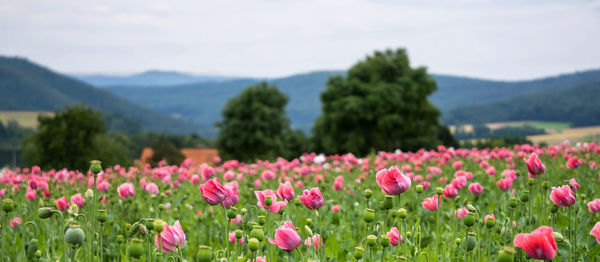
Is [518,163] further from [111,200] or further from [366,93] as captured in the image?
[366,93]

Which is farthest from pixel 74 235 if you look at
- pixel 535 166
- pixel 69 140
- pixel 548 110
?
pixel 548 110

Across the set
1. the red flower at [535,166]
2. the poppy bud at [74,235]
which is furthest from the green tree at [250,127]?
the poppy bud at [74,235]

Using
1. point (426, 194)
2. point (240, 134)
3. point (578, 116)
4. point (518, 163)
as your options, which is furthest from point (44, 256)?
point (578, 116)


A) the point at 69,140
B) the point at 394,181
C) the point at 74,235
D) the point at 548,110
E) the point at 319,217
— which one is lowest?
the point at 69,140

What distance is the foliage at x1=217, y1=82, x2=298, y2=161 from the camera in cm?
4409

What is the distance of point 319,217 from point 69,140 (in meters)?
45.6

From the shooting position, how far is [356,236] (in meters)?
5.07

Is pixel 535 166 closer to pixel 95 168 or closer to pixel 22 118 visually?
pixel 95 168

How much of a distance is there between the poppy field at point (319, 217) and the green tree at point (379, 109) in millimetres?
25870

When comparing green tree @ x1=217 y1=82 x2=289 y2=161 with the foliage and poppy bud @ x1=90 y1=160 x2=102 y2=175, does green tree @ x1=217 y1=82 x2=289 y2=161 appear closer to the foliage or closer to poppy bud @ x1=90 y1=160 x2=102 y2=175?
the foliage

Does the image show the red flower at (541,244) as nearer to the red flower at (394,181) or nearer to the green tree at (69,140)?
the red flower at (394,181)

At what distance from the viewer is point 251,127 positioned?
4441cm

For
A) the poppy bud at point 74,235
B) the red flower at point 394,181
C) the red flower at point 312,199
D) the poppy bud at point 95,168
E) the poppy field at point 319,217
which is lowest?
the poppy field at point 319,217

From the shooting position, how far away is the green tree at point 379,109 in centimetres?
3616
